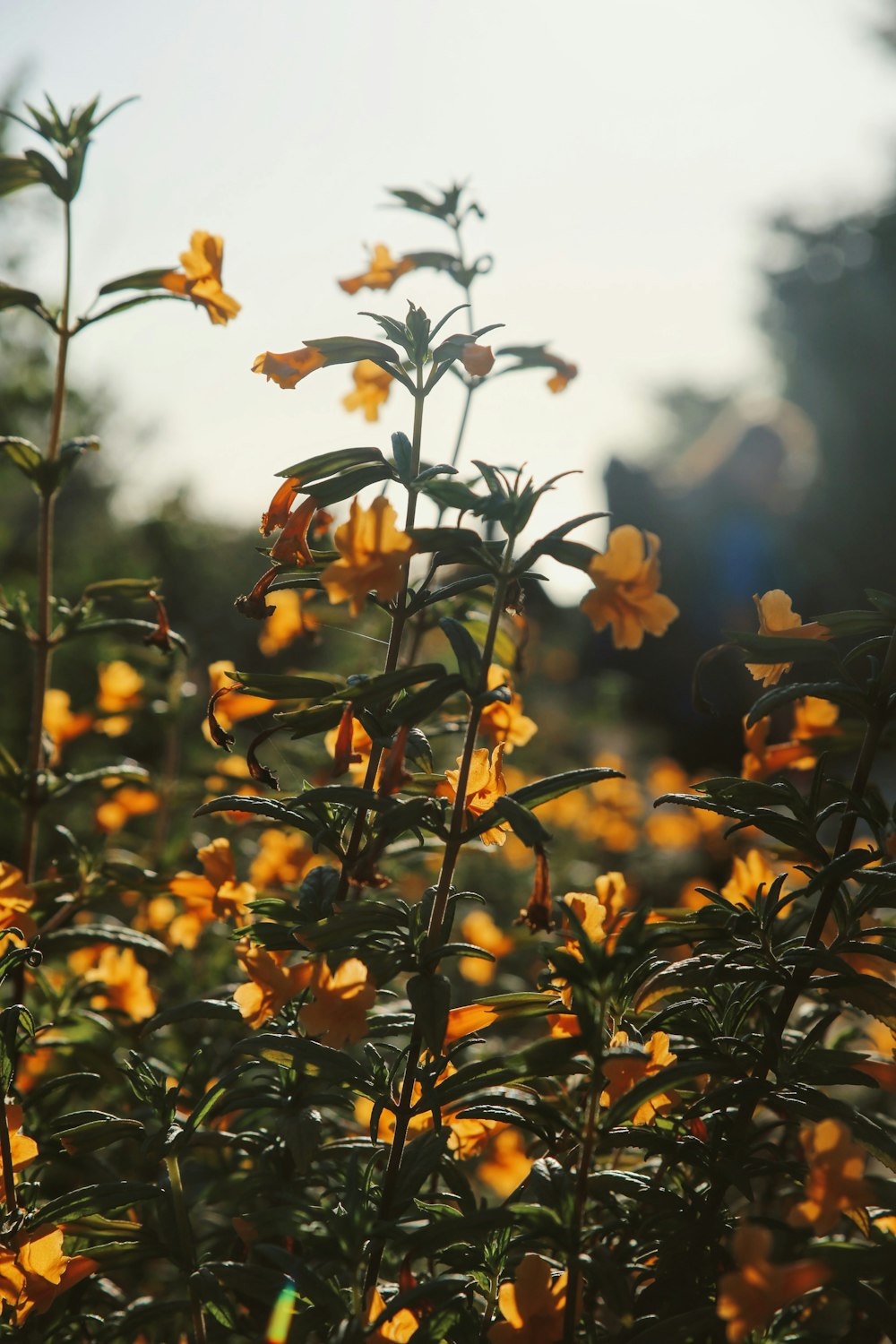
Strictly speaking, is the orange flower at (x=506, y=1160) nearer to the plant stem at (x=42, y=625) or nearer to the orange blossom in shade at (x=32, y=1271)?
the orange blossom in shade at (x=32, y=1271)

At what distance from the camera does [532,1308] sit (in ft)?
3.10

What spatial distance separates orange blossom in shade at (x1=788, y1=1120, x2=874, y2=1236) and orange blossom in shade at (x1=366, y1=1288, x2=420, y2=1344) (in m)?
0.38

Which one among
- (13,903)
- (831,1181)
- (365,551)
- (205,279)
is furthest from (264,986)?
(205,279)

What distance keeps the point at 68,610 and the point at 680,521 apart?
11236 mm

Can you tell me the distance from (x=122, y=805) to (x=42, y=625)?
0.73m

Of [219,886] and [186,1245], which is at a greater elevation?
[219,886]

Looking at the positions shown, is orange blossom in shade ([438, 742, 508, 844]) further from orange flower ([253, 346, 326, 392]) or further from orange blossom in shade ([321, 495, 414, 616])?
orange flower ([253, 346, 326, 392])

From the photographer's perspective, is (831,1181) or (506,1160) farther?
(506,1160)

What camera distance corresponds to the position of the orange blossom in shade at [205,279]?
152 centimetres

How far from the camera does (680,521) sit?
12.2m

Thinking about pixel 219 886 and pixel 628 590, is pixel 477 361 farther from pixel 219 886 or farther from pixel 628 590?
pixel 219 886

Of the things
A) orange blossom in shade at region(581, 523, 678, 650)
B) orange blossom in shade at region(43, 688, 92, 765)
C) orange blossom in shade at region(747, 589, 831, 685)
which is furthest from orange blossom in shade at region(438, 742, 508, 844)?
orange blossom in shade at region(43, 688, 92, 765)

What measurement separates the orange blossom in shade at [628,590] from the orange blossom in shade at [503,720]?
0.24 metres

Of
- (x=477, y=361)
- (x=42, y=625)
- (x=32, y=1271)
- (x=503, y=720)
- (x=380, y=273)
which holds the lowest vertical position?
(x=32, y=1271)
